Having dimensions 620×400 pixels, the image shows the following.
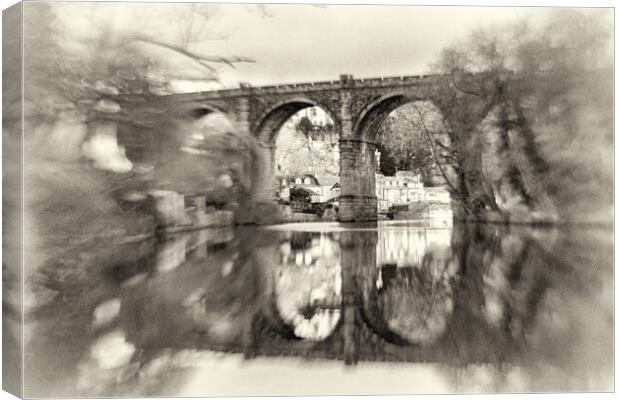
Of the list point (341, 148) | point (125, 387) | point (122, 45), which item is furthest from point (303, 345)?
point (122, 45)

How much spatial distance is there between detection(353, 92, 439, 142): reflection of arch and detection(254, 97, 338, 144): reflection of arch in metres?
0.18

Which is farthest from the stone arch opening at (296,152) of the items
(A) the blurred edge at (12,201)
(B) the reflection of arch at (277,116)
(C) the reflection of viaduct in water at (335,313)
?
(A) the blurred edge at (12,201)

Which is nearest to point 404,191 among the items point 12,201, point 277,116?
point 277,116

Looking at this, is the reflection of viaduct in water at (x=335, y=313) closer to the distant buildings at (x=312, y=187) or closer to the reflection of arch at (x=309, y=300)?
the reflection of arch at (x=309, y=300)

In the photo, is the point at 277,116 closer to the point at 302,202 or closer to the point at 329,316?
the point at 302,202

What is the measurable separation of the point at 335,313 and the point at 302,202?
2.56ft

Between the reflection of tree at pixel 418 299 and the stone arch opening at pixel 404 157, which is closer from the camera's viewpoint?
the reflection of tree at pixel 418 299

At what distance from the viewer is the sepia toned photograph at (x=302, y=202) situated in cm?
312

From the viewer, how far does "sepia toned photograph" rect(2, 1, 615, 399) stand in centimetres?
312

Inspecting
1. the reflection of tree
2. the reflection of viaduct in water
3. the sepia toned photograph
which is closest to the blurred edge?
the sepia toned photograph

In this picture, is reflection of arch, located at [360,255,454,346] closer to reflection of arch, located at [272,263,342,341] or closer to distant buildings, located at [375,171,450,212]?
reflection of arch, located at [272,263,342,341]

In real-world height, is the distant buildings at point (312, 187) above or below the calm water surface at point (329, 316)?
above

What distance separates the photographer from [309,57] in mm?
3502

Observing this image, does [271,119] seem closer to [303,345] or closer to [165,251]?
[165,251]
